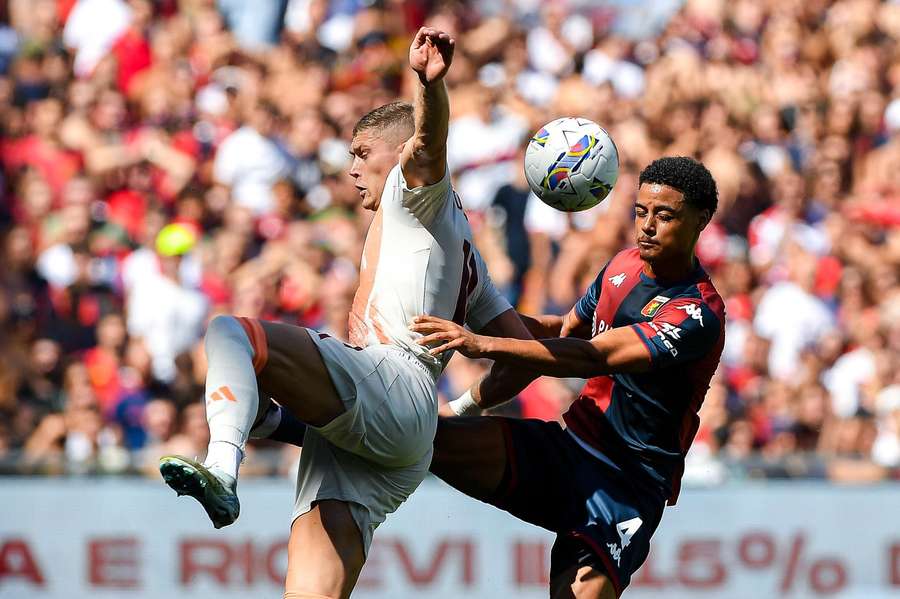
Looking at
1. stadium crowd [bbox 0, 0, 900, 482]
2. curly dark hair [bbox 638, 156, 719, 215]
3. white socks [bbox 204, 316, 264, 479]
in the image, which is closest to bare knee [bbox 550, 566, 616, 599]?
curly dark hair [bbox 638, 156, 719, 215]

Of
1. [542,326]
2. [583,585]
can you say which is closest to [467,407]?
[542,326]

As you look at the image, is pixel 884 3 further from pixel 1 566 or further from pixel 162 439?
pixel 1 566

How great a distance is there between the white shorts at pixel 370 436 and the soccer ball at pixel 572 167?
1.05 metres

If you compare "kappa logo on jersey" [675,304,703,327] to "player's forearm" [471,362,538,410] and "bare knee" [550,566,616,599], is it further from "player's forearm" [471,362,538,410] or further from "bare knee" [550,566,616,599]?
"bare knee" [550,566,616,599]

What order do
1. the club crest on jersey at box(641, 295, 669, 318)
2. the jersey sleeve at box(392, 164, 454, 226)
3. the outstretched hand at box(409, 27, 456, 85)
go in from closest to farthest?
the outstretched hand at box(409, 27, 456, 85), the jersey sleeve at box(392, 164, 454, 226), the club crest on jersey at box(641, 295, 669, 318)

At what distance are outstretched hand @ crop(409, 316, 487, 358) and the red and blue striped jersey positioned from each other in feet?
3.16

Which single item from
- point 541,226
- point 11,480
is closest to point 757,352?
point 541,226

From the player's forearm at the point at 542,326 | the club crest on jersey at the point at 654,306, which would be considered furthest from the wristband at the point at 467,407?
the club crest on jersey at the point at 654,306

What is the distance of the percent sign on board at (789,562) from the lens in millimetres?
10523

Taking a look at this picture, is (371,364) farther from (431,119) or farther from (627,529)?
(627,529)

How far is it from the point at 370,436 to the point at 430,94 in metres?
1.34

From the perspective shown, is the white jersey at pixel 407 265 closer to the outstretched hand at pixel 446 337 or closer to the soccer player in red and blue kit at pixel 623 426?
the outstretched hand at pixel 446 337

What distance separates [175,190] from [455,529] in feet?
13.1

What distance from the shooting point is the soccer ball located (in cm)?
648
